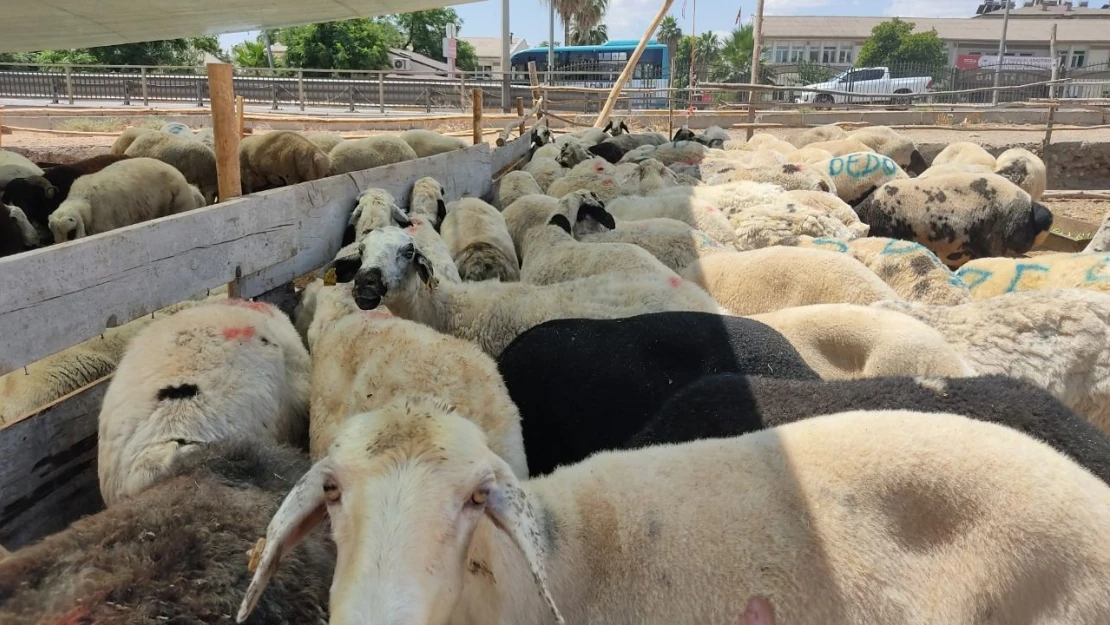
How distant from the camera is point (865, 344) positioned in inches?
139

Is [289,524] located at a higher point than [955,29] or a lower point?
lower

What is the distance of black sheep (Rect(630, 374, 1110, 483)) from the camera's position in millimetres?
2264

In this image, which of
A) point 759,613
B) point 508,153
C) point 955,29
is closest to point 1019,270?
point 759,613

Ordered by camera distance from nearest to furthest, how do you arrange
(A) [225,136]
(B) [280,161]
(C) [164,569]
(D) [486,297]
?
1. (C) [164,569]
2. (D) [486,297]
3. (A) [225,136]
4. (B) [280,161]

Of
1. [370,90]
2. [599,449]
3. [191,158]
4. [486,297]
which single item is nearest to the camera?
[599,449]

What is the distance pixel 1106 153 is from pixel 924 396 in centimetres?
1923

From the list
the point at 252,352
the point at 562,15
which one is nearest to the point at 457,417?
the point at 252,352

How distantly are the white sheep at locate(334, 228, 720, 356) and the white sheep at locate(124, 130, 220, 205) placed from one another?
20.2 feet

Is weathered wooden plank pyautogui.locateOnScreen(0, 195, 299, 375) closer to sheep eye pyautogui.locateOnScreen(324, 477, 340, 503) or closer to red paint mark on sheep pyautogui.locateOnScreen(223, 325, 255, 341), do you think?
red paint mark on sheep pyautogui.locateOnScreen(223, 325, 255, 341)

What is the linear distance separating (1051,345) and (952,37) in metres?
88.4

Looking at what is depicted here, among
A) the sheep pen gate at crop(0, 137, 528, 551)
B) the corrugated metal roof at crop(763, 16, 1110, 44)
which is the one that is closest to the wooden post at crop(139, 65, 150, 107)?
the sheep pen gate at crop(0, 137, 528, 551)

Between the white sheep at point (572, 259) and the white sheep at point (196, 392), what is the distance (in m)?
2.12

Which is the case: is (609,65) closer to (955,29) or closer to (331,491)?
(331,491)

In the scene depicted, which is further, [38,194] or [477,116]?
[477,116]
